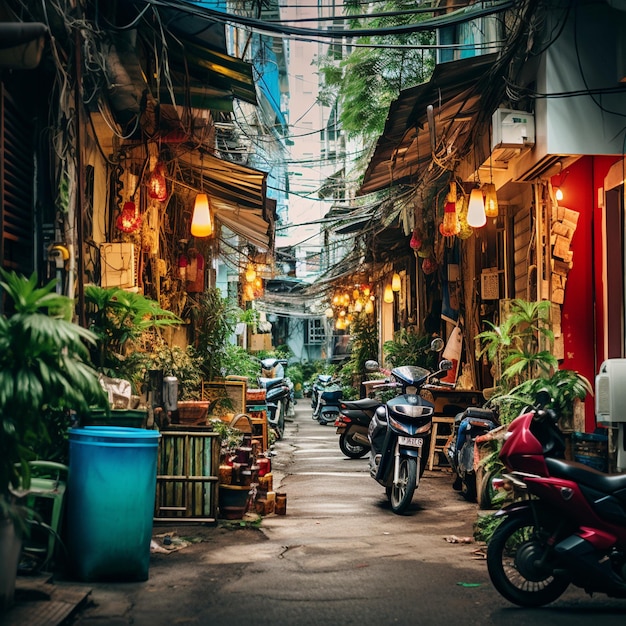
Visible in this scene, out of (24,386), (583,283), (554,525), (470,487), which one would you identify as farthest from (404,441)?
(24,386)

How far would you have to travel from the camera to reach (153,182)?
1039 cm

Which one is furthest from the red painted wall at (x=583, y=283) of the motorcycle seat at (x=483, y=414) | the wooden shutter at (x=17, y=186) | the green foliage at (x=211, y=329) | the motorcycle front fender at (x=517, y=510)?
the wooden shutter at (x=17, y=186)

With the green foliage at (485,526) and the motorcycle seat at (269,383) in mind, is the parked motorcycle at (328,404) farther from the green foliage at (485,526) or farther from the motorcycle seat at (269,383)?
the green foliage at (485,526)

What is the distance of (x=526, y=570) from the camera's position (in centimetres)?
562

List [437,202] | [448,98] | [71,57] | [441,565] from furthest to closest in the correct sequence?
[437,202] → [448,98] → [71,57] → [441,565]

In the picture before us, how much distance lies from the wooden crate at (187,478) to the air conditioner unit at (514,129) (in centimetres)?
448

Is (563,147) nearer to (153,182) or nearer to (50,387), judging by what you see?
Result: (153,182)

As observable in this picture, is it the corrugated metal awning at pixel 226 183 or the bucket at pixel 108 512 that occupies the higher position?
the corrugated metal awning at pixel 226 183

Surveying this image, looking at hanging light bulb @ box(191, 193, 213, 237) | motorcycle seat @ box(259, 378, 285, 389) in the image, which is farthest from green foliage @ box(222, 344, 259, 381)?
hanging light bulb @ box(191, 193, 213, 237)

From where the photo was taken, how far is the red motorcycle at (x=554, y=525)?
17.9ft

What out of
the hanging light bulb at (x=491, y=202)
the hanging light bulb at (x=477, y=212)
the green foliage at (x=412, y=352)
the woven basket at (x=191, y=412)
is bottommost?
the woven basket at (x=191, y=412)

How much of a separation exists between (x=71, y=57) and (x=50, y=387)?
401cm

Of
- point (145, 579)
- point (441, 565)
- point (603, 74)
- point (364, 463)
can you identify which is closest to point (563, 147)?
point (603, 74)

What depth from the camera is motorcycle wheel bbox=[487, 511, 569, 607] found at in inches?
221
